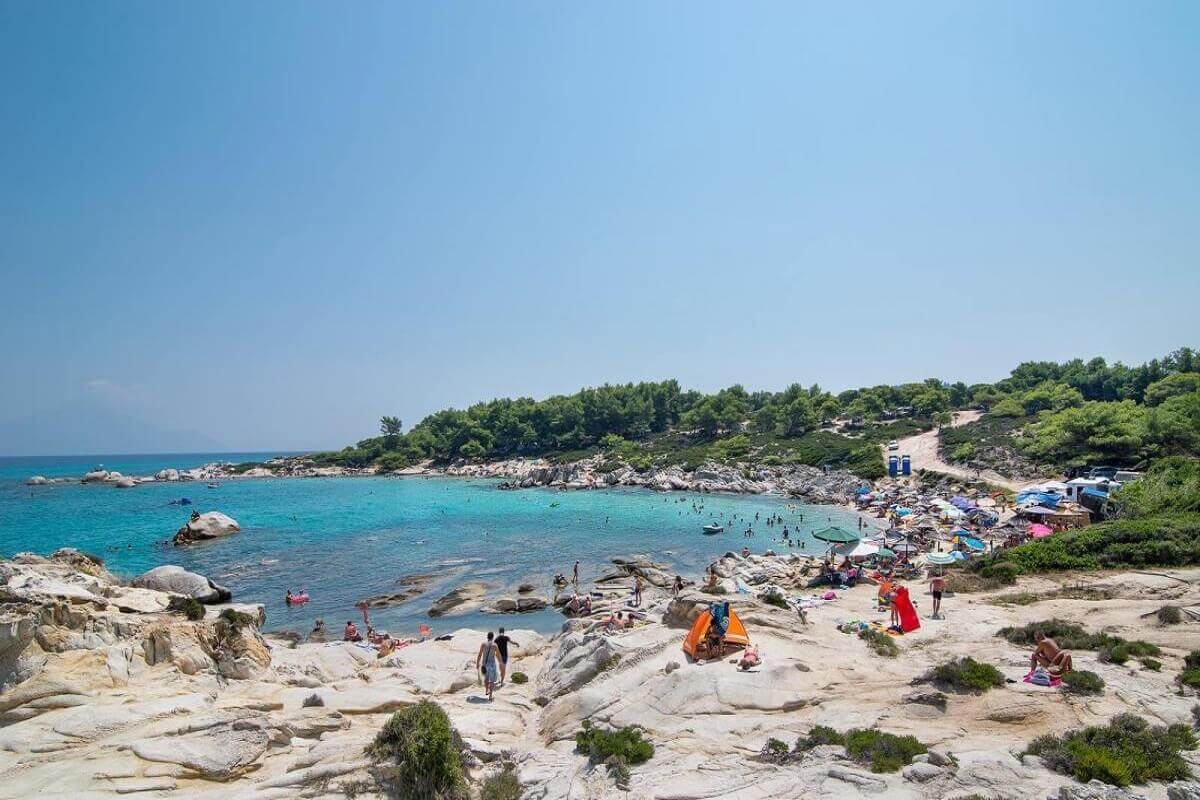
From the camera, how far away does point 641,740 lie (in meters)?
10.9

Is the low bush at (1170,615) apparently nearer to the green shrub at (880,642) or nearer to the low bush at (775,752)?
the green shrub at (880,642)

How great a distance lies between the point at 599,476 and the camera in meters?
88.0

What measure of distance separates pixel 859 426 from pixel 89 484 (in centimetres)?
13377

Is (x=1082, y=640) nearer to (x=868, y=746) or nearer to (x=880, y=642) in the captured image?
(x=880, y=642)

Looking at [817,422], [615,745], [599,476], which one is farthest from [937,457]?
[615,745]

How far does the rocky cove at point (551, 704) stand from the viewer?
9.49 meters

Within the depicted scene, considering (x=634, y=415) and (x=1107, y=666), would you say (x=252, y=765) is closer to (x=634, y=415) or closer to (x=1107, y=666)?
→ (x=1107, y=666)

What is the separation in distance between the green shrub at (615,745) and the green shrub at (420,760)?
2.31 m

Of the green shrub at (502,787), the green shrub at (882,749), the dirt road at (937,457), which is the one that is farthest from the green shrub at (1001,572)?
the dirt road at (937,457)

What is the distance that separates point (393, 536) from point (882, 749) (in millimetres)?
44189

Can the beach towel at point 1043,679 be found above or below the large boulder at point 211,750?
above

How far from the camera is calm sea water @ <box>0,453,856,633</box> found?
32.1 metres

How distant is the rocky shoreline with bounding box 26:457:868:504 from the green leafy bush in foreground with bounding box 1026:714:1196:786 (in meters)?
53.2

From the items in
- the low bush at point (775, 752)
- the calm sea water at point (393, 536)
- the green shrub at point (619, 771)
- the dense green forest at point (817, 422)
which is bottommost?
the calm sea water at point (393, 536)
